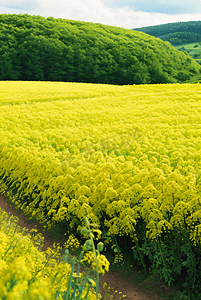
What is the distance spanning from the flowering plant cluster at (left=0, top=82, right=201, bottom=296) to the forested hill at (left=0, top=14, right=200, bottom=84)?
1002 inches

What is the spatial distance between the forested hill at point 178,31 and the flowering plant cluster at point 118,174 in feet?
270

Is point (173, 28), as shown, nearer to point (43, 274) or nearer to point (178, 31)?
point (178, 31)

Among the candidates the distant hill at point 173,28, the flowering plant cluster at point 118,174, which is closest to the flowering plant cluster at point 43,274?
the flowering plant cluster at point 118,174

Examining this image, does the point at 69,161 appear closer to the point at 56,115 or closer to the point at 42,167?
the point at 42,167

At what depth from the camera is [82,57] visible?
3616 centimetres

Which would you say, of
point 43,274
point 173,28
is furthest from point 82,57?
point 173,28

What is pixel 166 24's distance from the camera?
96938mm

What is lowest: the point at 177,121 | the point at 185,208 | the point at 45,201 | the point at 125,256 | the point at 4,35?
the point at 125,256

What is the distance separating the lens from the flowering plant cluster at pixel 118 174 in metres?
4.39

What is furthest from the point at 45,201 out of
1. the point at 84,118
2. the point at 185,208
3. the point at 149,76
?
the point at 149,76

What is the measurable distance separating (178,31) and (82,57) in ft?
223

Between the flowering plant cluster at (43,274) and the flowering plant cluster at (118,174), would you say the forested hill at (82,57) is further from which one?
the flowering plant cluster at (43,274)

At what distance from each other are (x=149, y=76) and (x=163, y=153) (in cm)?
3207

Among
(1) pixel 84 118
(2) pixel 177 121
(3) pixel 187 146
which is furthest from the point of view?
(1) pixel 84 118
